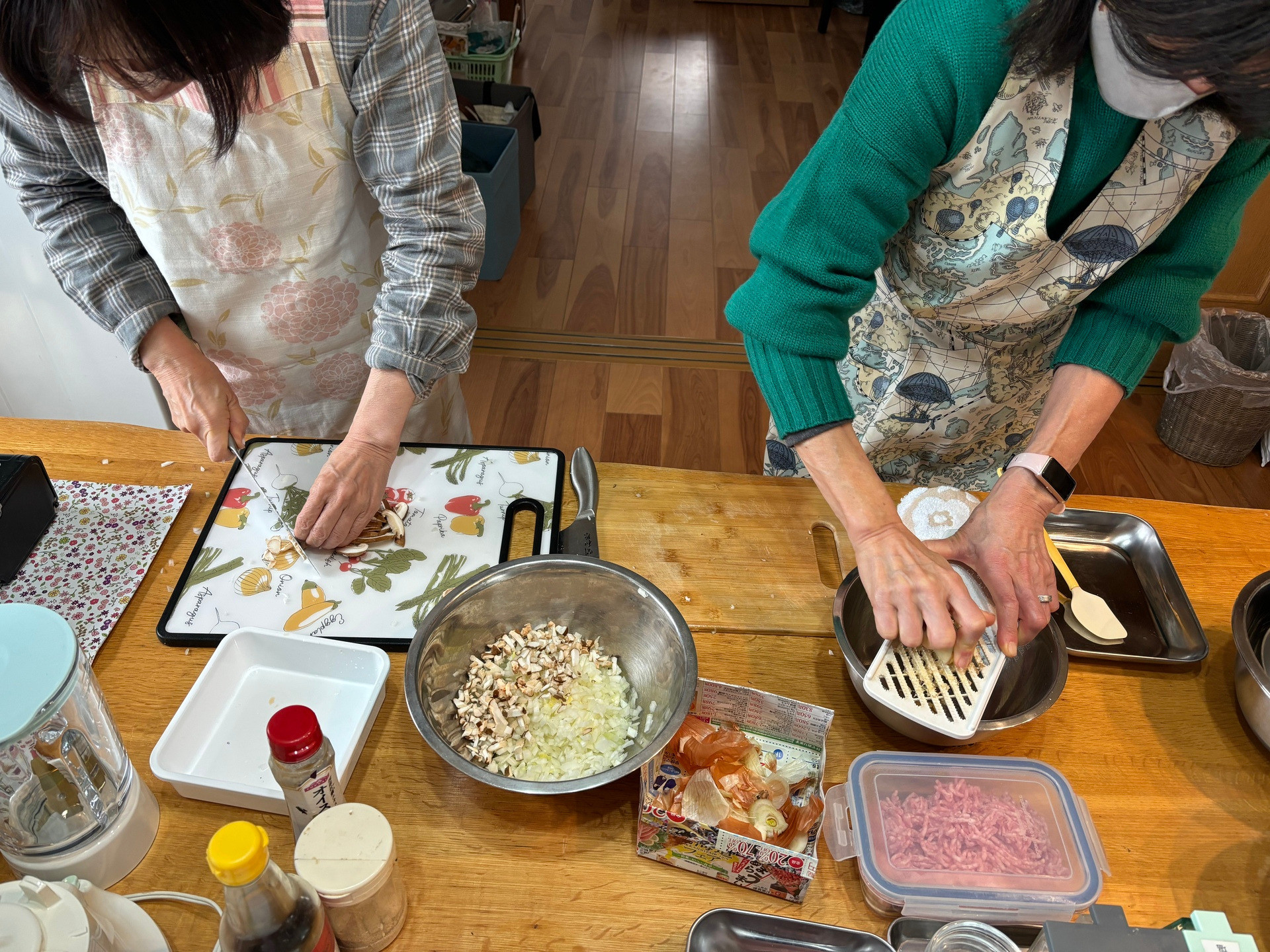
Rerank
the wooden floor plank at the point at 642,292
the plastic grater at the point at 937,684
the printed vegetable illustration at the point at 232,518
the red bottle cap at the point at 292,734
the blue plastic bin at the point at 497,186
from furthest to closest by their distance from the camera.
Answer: the wooden floor plank at the point at 642,292
the blue plastic bin at the point at 497,186
the printed vegetable illustration at the point at 232,518
the plastic grater at the point at 937,684
the red bottle cap at the point at 292,734

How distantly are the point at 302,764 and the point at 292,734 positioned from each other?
5 centimetres

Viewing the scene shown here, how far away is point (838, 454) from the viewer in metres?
0.99

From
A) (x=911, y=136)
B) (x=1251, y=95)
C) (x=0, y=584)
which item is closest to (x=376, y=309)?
(x=0, y=584)

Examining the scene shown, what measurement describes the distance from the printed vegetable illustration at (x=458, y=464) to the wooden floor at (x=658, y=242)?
50.5 inches

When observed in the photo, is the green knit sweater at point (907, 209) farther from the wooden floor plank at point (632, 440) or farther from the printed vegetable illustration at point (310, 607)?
the wooden floor plank at point (632, 440)

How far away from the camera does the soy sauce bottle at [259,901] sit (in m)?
0.53

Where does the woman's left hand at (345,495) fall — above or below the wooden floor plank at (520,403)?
above

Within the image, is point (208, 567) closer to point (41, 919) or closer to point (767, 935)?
point (41, 919)

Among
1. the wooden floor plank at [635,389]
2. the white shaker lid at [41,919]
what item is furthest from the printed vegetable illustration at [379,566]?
the wooden floor plank at [635,389]

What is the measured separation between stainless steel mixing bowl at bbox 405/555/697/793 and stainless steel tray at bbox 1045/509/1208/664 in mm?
497

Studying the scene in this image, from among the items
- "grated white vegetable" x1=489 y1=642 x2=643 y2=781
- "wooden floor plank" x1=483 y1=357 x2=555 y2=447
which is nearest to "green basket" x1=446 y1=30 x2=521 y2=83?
"wooden floor plank" x1=483 y1=357 x2=555 y2=447

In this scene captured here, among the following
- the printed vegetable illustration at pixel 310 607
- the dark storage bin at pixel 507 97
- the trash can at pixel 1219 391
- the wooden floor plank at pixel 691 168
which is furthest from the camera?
the wooden floor plank at pixel 691 168

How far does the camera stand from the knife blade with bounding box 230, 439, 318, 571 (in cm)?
109

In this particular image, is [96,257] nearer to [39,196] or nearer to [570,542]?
→ [39,196]
